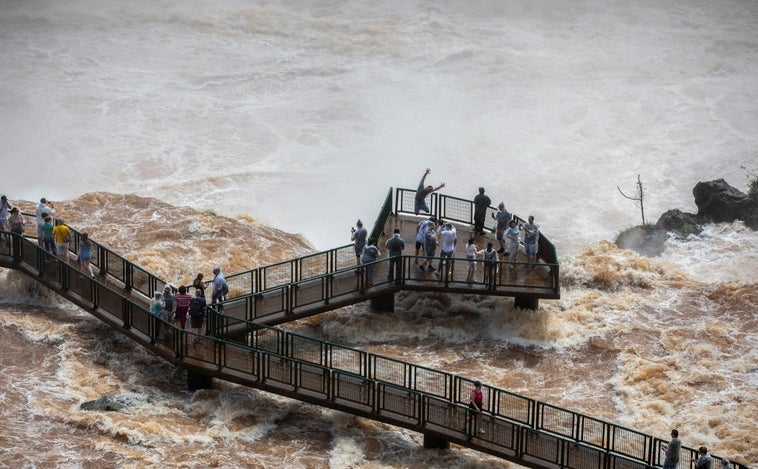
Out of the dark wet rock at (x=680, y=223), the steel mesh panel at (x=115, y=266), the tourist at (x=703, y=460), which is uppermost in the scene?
the steel mesh panel at (x=115, y=266)

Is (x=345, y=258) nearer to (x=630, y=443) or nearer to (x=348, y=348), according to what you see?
(x=348, y=348)

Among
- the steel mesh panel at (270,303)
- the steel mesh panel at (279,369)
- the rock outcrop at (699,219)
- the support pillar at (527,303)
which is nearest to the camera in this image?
the steel mesh panel at (279,369)

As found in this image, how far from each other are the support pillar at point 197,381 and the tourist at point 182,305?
1227mm

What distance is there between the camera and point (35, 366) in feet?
103

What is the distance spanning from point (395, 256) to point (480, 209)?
13.2 ft

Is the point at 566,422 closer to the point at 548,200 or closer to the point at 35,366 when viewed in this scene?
the point at 35,366

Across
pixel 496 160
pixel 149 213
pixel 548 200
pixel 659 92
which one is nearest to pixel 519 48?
pixel 659 92

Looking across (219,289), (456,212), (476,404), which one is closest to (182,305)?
(219,289)

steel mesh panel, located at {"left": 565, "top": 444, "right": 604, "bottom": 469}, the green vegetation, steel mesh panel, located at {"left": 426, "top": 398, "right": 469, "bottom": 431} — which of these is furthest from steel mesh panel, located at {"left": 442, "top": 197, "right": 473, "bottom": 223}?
the green vegetation

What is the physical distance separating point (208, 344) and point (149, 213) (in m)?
13.2

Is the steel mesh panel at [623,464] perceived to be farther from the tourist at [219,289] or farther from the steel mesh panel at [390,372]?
the tourist at [219,289]

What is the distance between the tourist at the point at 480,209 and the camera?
121 ft

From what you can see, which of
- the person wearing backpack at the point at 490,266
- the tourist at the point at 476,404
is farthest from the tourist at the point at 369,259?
the tourist at the point at 476,404

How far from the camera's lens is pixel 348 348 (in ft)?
96.9
